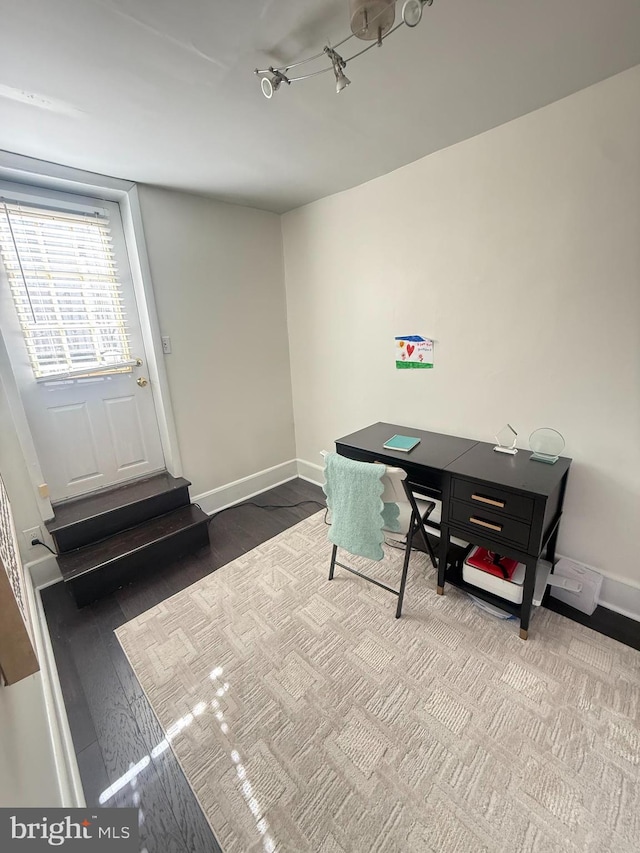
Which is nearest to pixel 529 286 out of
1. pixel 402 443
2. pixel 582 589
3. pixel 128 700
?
pixel 402 443

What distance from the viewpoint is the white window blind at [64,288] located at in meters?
1.93

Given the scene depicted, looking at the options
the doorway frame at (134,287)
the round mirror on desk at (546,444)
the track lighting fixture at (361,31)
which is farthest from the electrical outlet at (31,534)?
the round mirror on desk at (546,444)

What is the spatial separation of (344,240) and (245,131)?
107 cm

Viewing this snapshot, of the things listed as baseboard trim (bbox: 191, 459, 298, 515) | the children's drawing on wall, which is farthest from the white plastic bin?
baseboard trim (bbox: 191, 459, 298, 515)

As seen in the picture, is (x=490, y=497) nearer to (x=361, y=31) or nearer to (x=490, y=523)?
(x=490, y=523)

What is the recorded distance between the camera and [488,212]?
1.77 metres

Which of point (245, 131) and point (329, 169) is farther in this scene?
point (329, 169)

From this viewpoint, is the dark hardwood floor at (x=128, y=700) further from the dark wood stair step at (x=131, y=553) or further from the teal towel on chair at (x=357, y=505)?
the teal towel on chair at (x=357, y=505)

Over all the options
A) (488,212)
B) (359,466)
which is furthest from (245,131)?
(359,466)

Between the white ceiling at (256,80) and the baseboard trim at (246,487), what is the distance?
7.30 ft

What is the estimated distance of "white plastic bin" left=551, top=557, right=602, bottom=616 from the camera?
1674 mm

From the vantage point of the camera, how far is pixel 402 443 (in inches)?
80.2

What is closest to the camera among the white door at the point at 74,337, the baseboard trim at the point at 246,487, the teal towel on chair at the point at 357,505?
the teal towel on chair at the point at 357,505

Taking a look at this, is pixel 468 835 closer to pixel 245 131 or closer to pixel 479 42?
pixel 479 42
